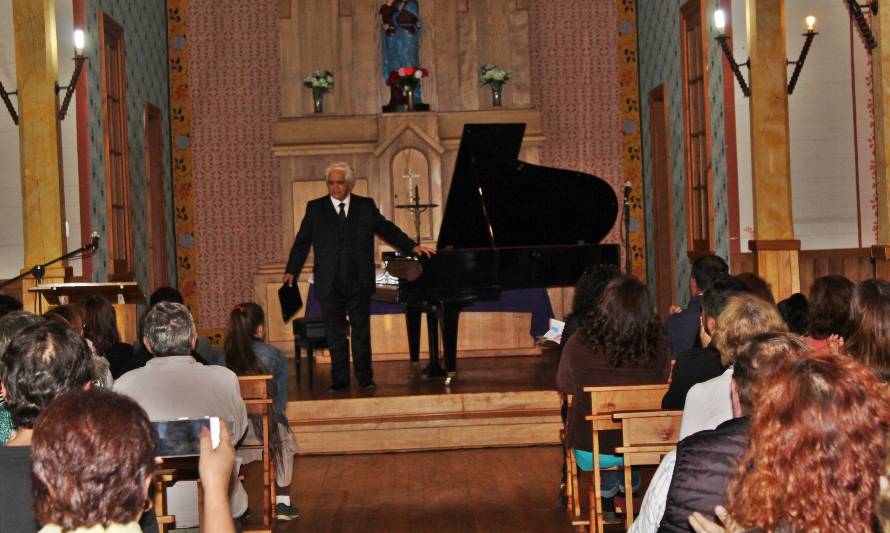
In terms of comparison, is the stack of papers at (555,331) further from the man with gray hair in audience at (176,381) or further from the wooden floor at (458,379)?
the man with gray hair in audience at (176,381)

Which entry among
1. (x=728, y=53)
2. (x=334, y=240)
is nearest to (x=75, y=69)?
(x=334, y=240)

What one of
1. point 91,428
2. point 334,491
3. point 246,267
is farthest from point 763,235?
point 91,428

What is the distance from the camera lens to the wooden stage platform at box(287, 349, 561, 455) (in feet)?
24.2

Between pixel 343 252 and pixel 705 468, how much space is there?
17.5ft

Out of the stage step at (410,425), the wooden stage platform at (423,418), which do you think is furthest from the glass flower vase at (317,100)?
the stage step at (410,425)

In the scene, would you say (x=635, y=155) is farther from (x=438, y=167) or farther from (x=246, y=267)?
(x=246, y=267)

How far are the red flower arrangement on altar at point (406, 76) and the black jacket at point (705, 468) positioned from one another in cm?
886

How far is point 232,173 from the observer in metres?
12.2

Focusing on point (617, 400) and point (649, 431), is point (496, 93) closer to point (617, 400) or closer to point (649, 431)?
point (617, 400)

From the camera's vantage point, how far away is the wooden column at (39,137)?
7.59m

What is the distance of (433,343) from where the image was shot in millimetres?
8406

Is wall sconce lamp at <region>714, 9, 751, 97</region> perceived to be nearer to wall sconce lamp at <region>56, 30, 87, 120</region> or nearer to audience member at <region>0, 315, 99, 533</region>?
wall sconce lamp at <region>56, 30, 87, 120</region>

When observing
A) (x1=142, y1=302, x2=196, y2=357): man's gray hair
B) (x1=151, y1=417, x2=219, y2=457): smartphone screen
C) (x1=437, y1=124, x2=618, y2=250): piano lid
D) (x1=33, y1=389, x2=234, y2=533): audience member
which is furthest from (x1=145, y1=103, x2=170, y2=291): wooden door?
(x1=33, y1=389, x2=234, y2=533): audience member

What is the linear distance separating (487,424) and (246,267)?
5361mm
